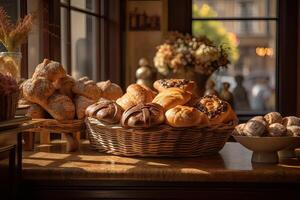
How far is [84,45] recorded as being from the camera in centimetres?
348

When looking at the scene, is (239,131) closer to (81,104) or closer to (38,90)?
(81,104)

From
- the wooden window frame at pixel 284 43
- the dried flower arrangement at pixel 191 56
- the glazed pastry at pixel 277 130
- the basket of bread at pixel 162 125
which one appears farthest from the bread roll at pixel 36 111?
the wooden window frame at pixel 284 43

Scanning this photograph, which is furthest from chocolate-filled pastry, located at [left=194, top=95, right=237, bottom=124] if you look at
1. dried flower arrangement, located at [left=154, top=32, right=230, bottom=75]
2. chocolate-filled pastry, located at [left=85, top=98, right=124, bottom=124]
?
dried flower arrangement, located at [left=154, top=32, right=230, bottom=75]

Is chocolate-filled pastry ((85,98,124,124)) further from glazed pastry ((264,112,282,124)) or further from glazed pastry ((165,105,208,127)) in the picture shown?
glazed pastry ((264,112,282,124))

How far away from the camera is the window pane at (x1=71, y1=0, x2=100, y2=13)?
10.7ft

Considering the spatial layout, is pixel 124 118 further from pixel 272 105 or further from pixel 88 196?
pixel 272 105

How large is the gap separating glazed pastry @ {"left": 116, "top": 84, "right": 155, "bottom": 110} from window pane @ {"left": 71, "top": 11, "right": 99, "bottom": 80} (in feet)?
4.25

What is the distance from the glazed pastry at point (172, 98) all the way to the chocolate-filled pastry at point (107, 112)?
0.14m

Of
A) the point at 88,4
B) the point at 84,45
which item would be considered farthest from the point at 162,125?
the point at 88,4

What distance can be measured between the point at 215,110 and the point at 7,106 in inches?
27.2

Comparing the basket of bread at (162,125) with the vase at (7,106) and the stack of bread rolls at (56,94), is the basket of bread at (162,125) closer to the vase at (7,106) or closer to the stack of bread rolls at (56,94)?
the stack of bread rolls at (56,94)

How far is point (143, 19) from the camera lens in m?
4.20

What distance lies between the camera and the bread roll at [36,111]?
1933 millimetres

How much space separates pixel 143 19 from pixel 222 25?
638mm
